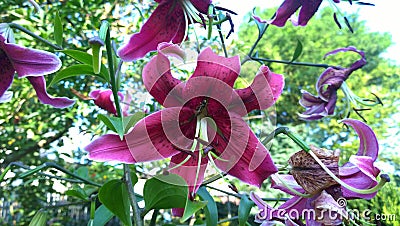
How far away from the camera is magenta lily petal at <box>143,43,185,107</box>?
0.41 metres

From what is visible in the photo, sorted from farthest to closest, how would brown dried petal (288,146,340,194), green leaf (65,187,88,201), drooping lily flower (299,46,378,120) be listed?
drooping lily flower (299,46,378,120)
green leaf (65,187,88,201)
brown dried petal (288,146,340,194)

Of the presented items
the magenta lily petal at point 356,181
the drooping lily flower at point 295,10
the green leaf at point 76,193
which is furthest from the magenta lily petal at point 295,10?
the green leaf at point 76,193

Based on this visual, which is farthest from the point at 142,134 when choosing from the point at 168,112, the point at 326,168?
the point at 326,168

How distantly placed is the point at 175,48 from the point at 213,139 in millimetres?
128

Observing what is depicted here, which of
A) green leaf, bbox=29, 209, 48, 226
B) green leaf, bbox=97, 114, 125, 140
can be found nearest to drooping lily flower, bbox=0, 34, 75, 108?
green leaf, bbox=97, 114, 125, 140

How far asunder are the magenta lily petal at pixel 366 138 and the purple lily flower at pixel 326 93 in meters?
0.24

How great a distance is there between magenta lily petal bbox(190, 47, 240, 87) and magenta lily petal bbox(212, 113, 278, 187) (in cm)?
5

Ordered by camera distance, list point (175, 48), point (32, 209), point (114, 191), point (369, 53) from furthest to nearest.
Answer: point (369, 53)
point (32, 209)
point (114, 191)
point (175, 48)

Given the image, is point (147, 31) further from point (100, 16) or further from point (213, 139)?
point (100, 16)

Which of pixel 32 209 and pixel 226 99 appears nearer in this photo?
pixel 226 99

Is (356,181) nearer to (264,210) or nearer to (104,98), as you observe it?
(264,210)

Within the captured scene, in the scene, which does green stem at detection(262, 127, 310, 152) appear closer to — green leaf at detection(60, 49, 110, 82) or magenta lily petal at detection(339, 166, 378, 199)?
→ magenta lily petal at detection(339, 166, 378, 199)

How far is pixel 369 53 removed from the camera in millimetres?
7461

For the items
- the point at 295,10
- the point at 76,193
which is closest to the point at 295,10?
the point at 295,10
